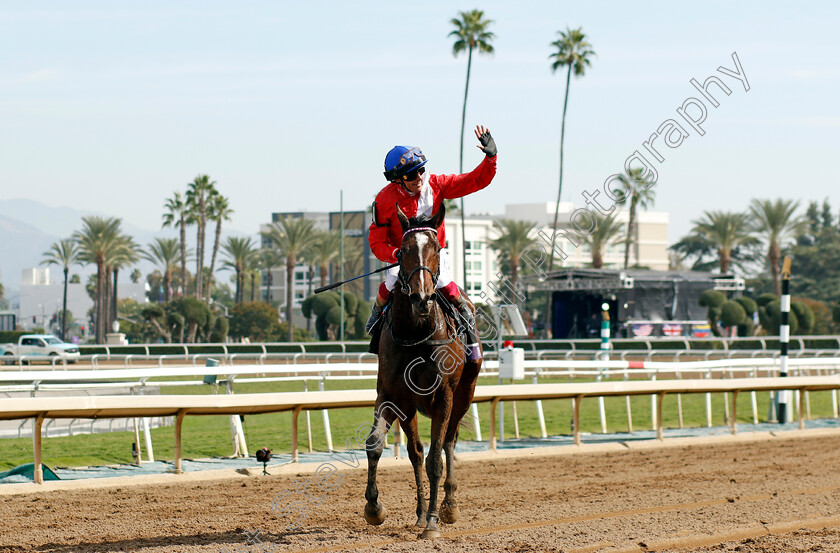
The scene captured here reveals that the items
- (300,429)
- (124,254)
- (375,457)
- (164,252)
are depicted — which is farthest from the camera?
(164,252)

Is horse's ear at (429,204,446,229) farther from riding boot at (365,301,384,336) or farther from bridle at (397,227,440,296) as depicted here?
riding boot at (365,301,384,336)

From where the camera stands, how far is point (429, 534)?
5.68 meters

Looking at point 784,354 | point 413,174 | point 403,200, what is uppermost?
point 413,174

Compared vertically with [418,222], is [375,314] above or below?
below

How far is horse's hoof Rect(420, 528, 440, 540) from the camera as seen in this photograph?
18.6ft

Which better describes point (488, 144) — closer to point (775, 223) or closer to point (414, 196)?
point (414, 196)

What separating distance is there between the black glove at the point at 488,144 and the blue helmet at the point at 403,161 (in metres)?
0.37

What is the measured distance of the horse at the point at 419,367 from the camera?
18.4ft

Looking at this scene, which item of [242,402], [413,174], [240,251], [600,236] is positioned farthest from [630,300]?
[413,174]

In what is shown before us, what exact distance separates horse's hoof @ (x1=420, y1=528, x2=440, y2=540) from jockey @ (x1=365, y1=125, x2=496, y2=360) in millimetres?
1271

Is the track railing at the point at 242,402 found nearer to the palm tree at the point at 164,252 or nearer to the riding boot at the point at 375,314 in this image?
the riding boot at the point at 375,314

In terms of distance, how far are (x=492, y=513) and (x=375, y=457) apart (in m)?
1.15

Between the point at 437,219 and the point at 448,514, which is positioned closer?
the point at 437,219

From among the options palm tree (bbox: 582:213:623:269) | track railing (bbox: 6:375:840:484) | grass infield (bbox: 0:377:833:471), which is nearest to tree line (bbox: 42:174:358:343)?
palm tree (bbox: 582:213:623:269)
